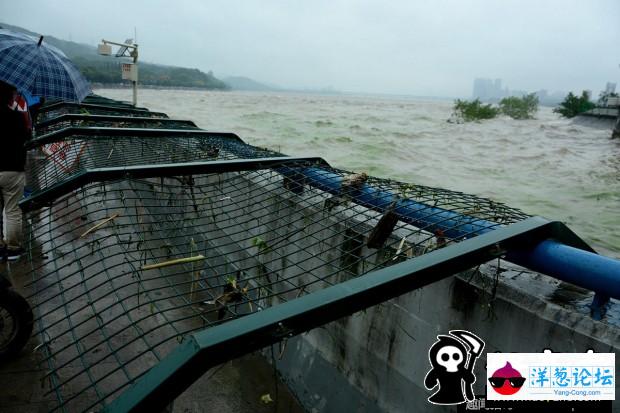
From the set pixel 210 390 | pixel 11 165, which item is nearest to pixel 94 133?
pixel 11 165

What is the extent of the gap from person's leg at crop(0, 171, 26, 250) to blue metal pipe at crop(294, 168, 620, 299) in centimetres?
299

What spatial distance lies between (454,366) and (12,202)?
476 centimetres

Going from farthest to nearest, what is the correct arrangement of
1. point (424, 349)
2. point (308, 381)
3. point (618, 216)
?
point (618, 216), point (308, 381), point (424, 349)

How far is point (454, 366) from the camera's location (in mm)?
2338

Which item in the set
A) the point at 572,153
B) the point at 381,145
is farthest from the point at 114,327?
the point at 572,153

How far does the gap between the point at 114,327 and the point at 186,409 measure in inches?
49.9

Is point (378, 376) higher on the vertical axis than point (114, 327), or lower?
higher

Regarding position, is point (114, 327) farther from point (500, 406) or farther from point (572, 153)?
Answer: point (572, 153)

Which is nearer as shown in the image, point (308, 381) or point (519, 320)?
point (519, 320)

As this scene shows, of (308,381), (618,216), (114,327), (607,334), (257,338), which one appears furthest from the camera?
(618,216)

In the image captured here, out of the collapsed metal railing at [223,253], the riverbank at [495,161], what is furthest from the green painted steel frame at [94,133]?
the riverbank at [495,161]

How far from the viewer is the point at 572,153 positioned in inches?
723

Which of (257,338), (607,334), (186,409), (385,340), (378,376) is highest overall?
(257,338)

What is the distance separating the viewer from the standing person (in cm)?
399
